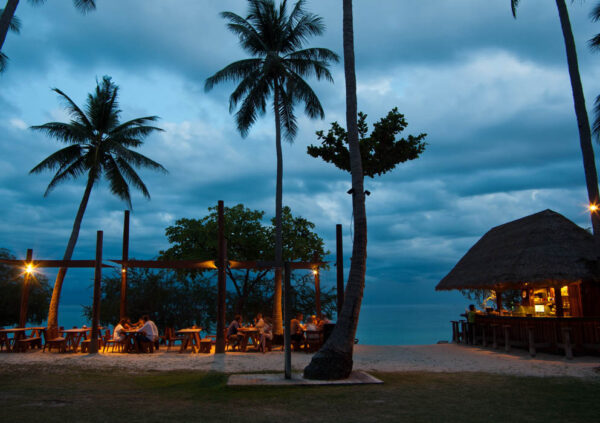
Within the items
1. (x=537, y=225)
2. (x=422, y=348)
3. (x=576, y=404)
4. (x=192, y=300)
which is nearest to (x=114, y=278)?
(x=192, y=300)

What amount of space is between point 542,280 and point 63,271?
16711mm

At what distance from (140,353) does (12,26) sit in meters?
11.6

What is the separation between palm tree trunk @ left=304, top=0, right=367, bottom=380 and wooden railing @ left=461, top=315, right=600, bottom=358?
7.36 meters

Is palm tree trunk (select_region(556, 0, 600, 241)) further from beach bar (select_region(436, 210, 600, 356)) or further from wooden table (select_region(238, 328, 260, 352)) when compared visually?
wooden table (select_region(238, 328, 260, 352))

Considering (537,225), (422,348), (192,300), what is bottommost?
(422,348)

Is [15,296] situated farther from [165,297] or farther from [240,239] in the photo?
[240,239]

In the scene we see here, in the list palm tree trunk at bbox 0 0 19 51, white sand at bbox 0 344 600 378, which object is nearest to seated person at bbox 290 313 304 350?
white sand at bbox 0 344 600 378

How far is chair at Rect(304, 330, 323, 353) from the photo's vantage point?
1488 centimetres

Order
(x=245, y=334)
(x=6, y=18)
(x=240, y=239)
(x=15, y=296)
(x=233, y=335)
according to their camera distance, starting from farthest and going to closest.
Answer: (x=15, y=296) < (x=240, y=239) < (x=233, y=335) < (x=245, y=334) < (x=6, y=18)

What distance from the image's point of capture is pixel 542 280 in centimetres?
1414

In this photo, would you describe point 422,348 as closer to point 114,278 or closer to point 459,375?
point 459,375

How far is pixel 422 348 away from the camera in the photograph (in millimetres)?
16734

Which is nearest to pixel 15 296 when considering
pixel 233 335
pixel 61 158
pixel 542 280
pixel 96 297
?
pixel 61 158

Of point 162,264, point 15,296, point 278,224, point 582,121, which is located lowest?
point 15,296
